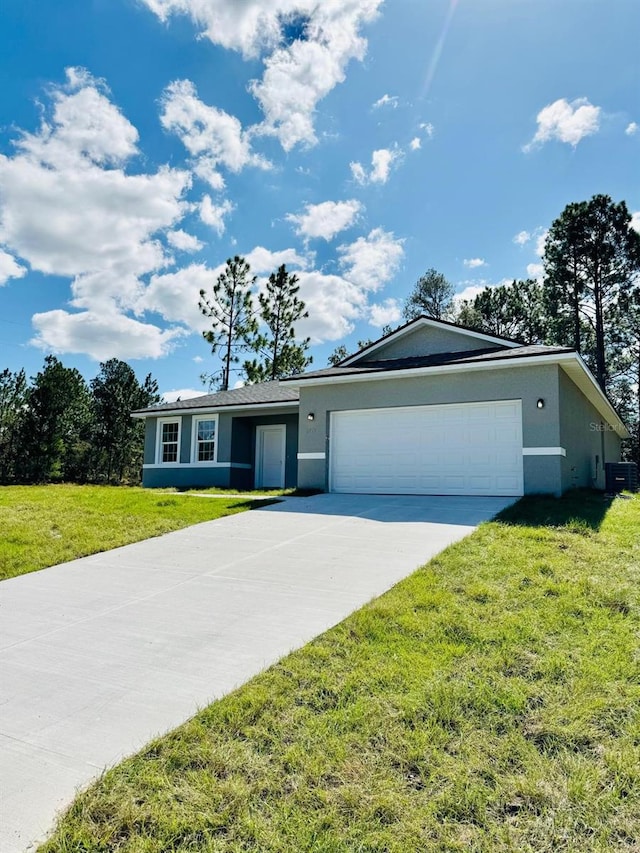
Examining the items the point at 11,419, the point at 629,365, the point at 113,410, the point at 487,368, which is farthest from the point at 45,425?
the point at 629,365

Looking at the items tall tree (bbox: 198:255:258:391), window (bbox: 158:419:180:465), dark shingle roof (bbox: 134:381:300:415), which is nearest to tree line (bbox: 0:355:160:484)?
tall tree (bbox: 198:255:258:391)

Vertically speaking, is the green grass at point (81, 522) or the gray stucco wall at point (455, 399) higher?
the gray stucco wall at point (455, 399)

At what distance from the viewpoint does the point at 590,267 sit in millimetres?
28422

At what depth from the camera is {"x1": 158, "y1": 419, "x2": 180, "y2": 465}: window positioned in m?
19.5

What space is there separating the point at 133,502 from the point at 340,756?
31.3 ft

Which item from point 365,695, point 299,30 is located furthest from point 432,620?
point 299,30

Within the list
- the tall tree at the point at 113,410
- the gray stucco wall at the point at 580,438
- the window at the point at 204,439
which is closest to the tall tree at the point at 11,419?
the tall tree at the point at 113,410

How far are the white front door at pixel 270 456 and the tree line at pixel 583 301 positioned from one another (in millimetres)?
13726

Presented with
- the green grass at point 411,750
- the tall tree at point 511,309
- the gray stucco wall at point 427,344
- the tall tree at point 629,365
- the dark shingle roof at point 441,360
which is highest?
the tall tree at point 511,309

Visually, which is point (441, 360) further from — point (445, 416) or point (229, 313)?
point (229, 313)

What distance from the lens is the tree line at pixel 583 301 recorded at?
90.6 ft

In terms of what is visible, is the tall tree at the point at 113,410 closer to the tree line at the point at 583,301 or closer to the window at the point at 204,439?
the window at the point at 204,439

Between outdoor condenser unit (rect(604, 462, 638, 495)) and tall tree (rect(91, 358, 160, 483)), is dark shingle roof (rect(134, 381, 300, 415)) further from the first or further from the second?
tall tree (rect(91, 358, 160, 483))

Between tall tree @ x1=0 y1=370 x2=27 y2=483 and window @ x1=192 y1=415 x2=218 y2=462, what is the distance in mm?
14683
